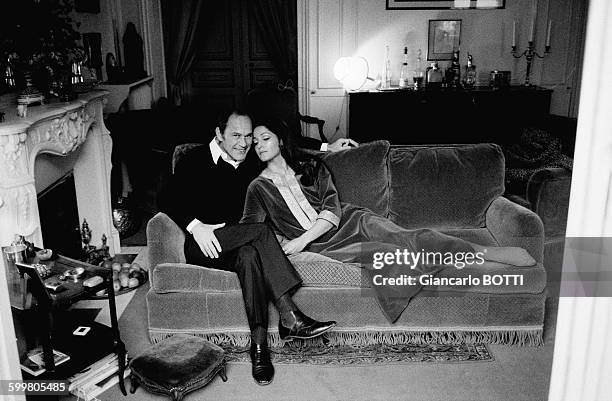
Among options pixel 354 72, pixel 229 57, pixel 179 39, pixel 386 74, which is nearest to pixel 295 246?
pixel 354 72

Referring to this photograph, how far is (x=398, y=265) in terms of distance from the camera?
97.4 inches

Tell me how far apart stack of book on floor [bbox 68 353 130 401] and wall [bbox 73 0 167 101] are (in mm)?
2818

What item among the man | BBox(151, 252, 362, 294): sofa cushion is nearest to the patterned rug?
the man

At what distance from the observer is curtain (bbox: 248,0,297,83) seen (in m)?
5.80

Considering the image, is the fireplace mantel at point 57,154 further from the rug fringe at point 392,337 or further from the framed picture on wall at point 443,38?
the framed picture on wall at point 443,38

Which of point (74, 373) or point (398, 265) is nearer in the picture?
point (74, 373)

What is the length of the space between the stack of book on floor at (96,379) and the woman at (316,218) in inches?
34.8

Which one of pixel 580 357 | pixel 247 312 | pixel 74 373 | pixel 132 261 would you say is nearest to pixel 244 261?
pixel 247 312

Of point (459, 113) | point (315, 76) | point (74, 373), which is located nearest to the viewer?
point (74, 373)

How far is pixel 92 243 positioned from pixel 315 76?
9.89 ft

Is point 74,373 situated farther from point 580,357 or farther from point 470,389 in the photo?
point 580,357

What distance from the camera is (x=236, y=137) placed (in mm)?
2623

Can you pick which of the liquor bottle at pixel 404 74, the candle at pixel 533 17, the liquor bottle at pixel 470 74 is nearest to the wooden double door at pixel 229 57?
the liquor bottle at pixel 404 74

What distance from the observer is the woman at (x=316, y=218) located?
2551 mm
